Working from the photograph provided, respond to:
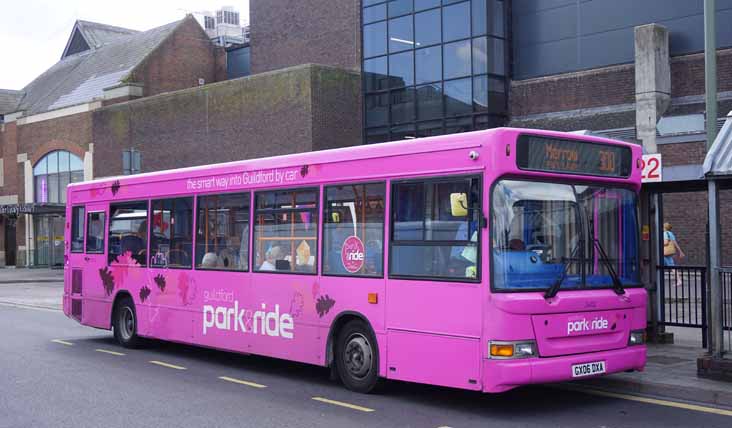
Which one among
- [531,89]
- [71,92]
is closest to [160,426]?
[531,89]

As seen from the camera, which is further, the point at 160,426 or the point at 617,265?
the point at 617,265

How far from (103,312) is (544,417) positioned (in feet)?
29.1

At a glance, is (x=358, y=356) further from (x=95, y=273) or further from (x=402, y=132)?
(x=402, y=132)

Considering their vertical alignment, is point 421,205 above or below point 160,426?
above

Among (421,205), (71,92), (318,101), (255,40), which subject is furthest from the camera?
(71,92)

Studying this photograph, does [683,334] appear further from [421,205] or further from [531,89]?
[531,89]

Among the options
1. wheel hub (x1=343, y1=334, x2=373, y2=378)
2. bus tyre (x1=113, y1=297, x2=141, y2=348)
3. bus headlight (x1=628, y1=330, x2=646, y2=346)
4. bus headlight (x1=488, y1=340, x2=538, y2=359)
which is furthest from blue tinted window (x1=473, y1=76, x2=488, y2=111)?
bus headlight (x1=488, y1=340, x2=538, y2=359)

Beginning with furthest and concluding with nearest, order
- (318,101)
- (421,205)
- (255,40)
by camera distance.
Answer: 1. (255,40)
2. (318,101)
3. (421,205)

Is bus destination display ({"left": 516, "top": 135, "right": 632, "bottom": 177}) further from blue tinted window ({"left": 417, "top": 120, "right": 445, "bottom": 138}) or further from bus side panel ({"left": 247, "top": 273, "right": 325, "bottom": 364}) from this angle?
blue tinted window ({"left": 417, "top": 120, "right": 445, "bottom": 138})

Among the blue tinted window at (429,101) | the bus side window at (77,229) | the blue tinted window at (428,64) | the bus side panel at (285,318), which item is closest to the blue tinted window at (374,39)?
the blue tinted window at (428,64)

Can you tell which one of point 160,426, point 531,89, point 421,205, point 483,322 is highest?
point 531,89

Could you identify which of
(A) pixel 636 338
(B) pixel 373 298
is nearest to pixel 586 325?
(A) pixel 636 338

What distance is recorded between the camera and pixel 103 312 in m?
14.8

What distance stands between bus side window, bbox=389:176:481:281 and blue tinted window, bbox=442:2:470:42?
2208cm
